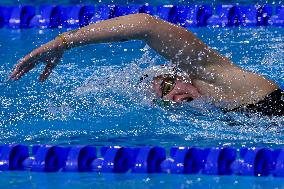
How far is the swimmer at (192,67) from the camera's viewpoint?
3369 mm

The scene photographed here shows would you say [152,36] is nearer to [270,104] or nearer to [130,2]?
[270,104]

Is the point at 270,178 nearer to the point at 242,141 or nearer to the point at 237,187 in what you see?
the point at 237,187

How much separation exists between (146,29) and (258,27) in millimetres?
2443

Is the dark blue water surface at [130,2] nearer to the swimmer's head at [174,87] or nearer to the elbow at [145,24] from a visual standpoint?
the swimmer's head at [174,87]

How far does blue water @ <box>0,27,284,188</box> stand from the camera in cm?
316

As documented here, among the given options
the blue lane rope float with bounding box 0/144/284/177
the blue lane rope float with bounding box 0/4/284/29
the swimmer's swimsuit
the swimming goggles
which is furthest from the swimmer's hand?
the blue lane rope float with bounding box 0/4/284/29

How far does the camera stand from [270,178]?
3115 millimetres

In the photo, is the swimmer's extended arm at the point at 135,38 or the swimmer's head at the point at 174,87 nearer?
the swimmer's extended arm at the point at 135,38

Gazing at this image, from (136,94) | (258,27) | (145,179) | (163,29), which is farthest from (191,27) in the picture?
(145,179)

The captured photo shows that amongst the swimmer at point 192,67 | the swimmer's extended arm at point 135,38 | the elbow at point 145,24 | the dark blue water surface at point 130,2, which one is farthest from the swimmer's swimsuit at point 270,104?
the dark blue water surface at point 130,2

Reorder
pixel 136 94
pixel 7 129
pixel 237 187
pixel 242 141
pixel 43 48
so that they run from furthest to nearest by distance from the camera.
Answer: pixel 136 94, pixel 7 129, pixel 242 141, pixel 43 48, pixel 237 187

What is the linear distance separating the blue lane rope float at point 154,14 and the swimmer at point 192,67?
220 centimetres

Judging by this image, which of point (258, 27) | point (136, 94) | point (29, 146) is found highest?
point (258, 27)

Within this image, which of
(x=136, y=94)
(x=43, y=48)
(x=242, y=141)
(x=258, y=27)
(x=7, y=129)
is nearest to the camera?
(x=43, y=48)
